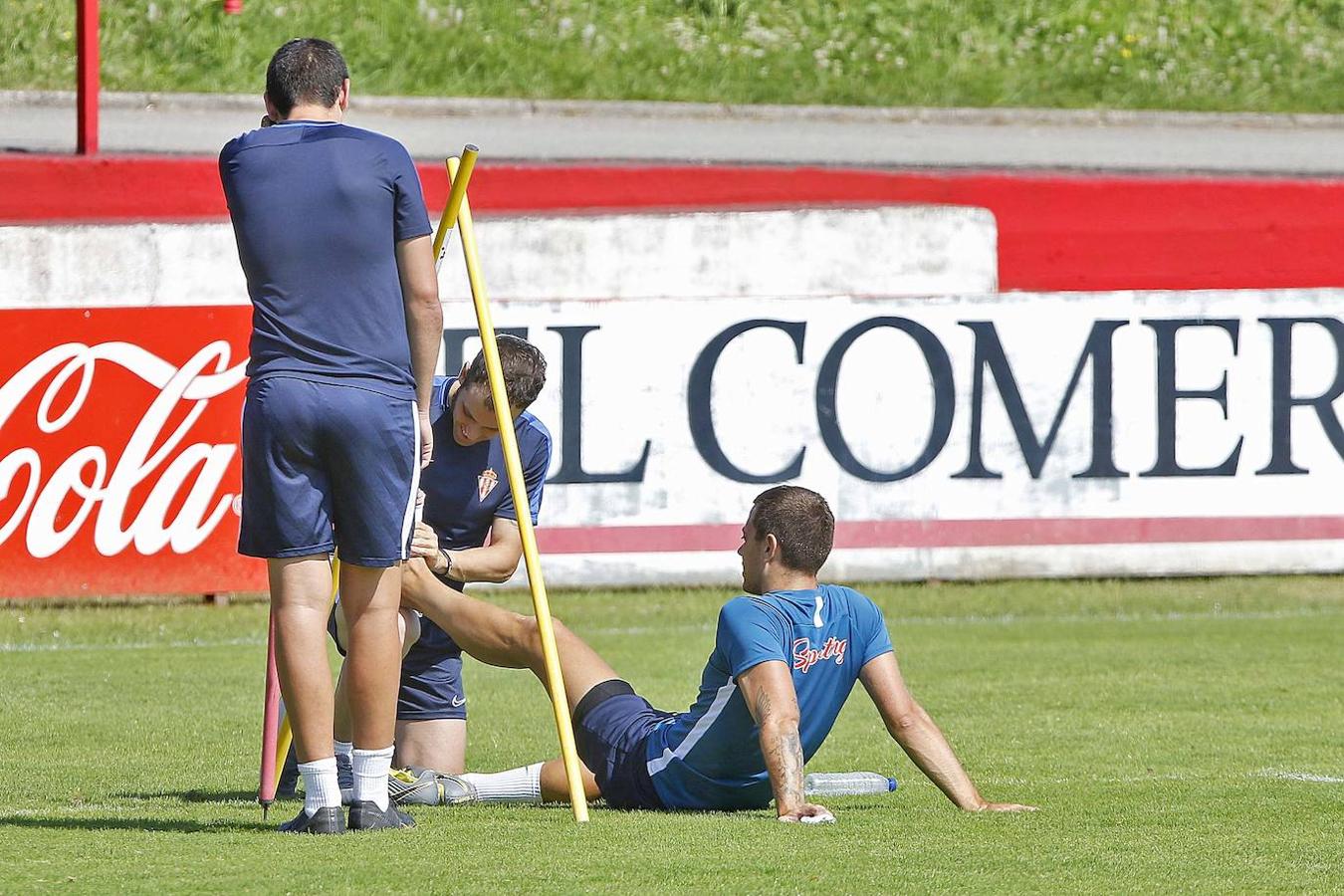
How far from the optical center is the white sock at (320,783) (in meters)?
4.88

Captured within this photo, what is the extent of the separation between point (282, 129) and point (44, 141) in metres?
11.6

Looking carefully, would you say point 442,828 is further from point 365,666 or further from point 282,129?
point 282,129

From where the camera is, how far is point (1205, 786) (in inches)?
235

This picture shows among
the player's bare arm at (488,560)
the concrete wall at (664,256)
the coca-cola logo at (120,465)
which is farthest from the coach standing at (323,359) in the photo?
the concrete wall at (664,256)

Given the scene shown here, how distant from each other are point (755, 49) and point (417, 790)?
48.9 ft

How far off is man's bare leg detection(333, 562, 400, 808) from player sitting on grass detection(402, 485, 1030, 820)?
2.55 feet

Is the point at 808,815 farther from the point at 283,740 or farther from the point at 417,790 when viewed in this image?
the point at 283,740

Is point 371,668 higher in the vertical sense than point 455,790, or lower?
higher

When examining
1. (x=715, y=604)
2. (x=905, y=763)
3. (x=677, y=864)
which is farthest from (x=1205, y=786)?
(x=715, y=604)

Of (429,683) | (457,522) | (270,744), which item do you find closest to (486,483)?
(457,522)

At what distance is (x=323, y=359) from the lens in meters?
4.78

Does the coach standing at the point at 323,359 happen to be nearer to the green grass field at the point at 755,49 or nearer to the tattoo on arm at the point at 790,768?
the tattoo on arm at the point at 790,768

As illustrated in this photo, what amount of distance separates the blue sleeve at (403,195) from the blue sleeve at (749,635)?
1.17 metres

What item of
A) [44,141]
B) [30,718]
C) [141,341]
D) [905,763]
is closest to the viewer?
[905,763]
